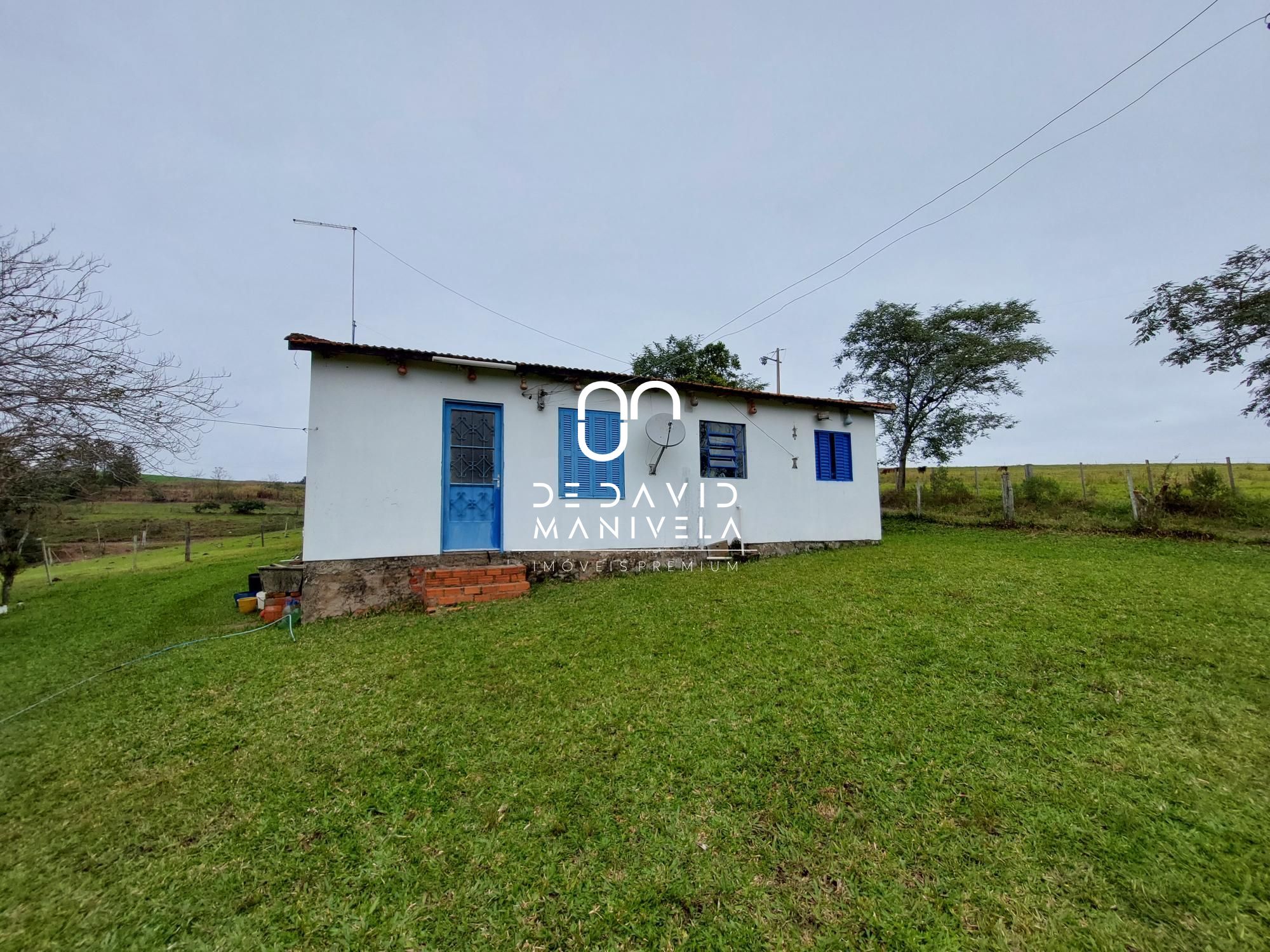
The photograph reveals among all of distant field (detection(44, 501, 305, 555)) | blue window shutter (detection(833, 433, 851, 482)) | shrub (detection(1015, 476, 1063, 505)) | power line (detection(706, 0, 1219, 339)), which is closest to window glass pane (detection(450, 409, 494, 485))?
blue window shutter (detection(833, 433, 851, 482))

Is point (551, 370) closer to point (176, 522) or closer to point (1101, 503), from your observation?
point (1101, 503)

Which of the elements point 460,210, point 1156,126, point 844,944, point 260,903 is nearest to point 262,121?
point 460,210

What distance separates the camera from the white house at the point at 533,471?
5.83 metres

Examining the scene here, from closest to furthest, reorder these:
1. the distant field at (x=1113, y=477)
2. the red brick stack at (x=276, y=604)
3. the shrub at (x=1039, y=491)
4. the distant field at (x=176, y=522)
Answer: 1. the red brick stack at (x=276, y=604)
2. the distant field at (x=1113, y=477)
3. the shrub at (x=1039, y=491)
4. the distant field at (x=176, y=522)

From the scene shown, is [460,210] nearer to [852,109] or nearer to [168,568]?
[852,109]

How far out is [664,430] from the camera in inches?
290

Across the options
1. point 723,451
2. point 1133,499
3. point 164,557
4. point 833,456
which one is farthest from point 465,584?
point 164,557

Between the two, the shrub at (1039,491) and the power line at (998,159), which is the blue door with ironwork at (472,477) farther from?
the shrub at (1039,491)

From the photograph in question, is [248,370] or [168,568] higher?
[248,370]

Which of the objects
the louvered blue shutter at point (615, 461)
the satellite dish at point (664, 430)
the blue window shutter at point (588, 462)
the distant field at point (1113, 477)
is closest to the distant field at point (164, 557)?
the blue window shutter at point (588, 462)

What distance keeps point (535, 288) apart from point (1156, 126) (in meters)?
13.7

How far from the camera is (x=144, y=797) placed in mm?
2385

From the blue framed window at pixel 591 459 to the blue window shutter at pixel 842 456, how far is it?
4.80 meters

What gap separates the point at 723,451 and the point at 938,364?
10.6m
